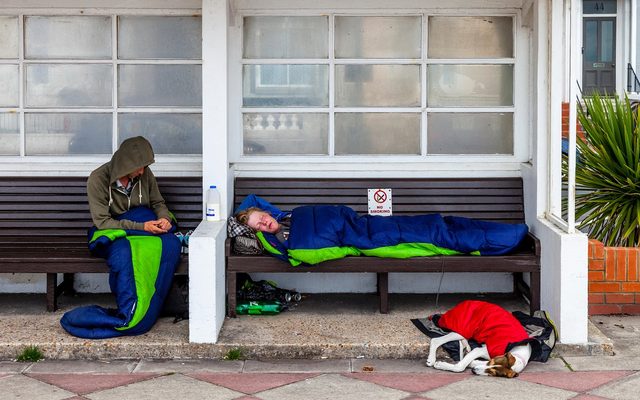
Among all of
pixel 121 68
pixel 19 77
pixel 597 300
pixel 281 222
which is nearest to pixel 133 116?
pixel 121 68

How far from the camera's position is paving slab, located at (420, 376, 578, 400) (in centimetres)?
579

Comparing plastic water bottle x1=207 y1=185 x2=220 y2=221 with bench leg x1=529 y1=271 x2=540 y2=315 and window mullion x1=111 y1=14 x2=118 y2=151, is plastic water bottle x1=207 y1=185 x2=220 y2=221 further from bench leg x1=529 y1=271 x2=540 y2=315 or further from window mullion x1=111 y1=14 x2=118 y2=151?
bench leg x1=529 y1=271 x2=540 y2=315

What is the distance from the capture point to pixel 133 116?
322 inches

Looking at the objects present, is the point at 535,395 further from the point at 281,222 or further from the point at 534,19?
the point at 534,19

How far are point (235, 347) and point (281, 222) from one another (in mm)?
1308

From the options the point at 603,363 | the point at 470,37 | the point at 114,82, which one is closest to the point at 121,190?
the point at 114,82

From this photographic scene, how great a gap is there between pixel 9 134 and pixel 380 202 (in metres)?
3.09

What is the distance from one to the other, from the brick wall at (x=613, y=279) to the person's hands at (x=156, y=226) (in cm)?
Result: 317

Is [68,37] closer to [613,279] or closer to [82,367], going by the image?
[82,367]

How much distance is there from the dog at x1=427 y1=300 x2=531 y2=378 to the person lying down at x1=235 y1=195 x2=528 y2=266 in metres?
0.66

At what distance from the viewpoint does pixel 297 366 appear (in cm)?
643

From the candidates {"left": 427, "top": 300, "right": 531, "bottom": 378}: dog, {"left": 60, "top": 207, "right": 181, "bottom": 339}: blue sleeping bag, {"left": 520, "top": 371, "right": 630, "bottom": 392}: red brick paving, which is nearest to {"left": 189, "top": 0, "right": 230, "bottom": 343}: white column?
{"left": 60, "top": 207, "right": 181, "bottom": 339}: blue sleeping bag

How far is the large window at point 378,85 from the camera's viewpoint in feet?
26.7

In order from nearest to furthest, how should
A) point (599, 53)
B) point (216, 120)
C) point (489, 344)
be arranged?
point (489, 344) < point (216, 120) < point (599, 53)
